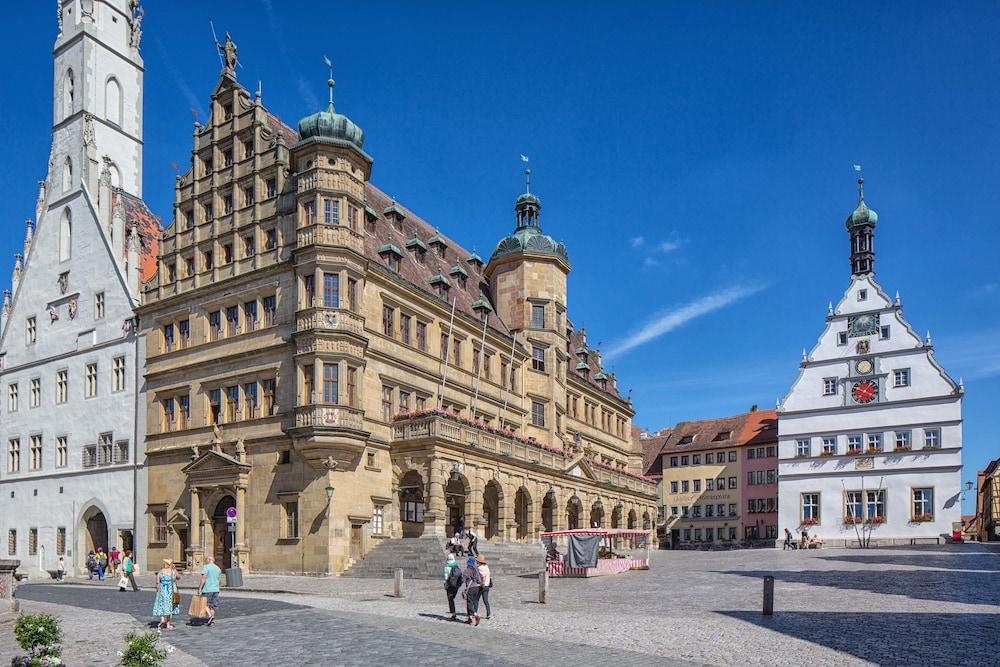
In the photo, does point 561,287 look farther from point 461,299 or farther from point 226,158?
point 226,158

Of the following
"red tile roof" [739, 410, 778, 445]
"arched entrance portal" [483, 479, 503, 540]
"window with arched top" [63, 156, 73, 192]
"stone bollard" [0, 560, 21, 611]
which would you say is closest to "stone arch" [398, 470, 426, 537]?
"arched entrance portal" [483, 479, 503, 540]

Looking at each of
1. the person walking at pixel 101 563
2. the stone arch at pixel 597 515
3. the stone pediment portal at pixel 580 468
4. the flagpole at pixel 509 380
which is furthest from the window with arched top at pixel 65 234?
the stone arch at pixel 597 515

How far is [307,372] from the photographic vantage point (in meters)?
38.9

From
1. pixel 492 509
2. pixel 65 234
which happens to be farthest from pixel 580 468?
pixel 65 234

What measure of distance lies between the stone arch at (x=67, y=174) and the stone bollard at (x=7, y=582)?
39.7 meters

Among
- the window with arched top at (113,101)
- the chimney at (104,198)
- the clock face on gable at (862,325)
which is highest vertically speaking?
the window with arched top at (113,101)

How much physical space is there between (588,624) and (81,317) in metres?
39.7

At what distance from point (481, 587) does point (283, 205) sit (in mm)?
25387

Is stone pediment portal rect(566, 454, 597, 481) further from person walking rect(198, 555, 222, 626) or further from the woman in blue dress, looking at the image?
the woman in blue dress

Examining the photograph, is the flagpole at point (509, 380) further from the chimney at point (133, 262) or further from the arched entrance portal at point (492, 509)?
the chimney at point (133, 262)

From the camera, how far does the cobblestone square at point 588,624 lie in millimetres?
15648

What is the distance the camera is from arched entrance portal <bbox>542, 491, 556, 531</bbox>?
5141cm

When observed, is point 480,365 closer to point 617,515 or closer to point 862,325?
point 617,515

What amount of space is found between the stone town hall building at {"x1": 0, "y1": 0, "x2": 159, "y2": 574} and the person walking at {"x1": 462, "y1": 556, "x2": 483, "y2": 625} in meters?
29.3
